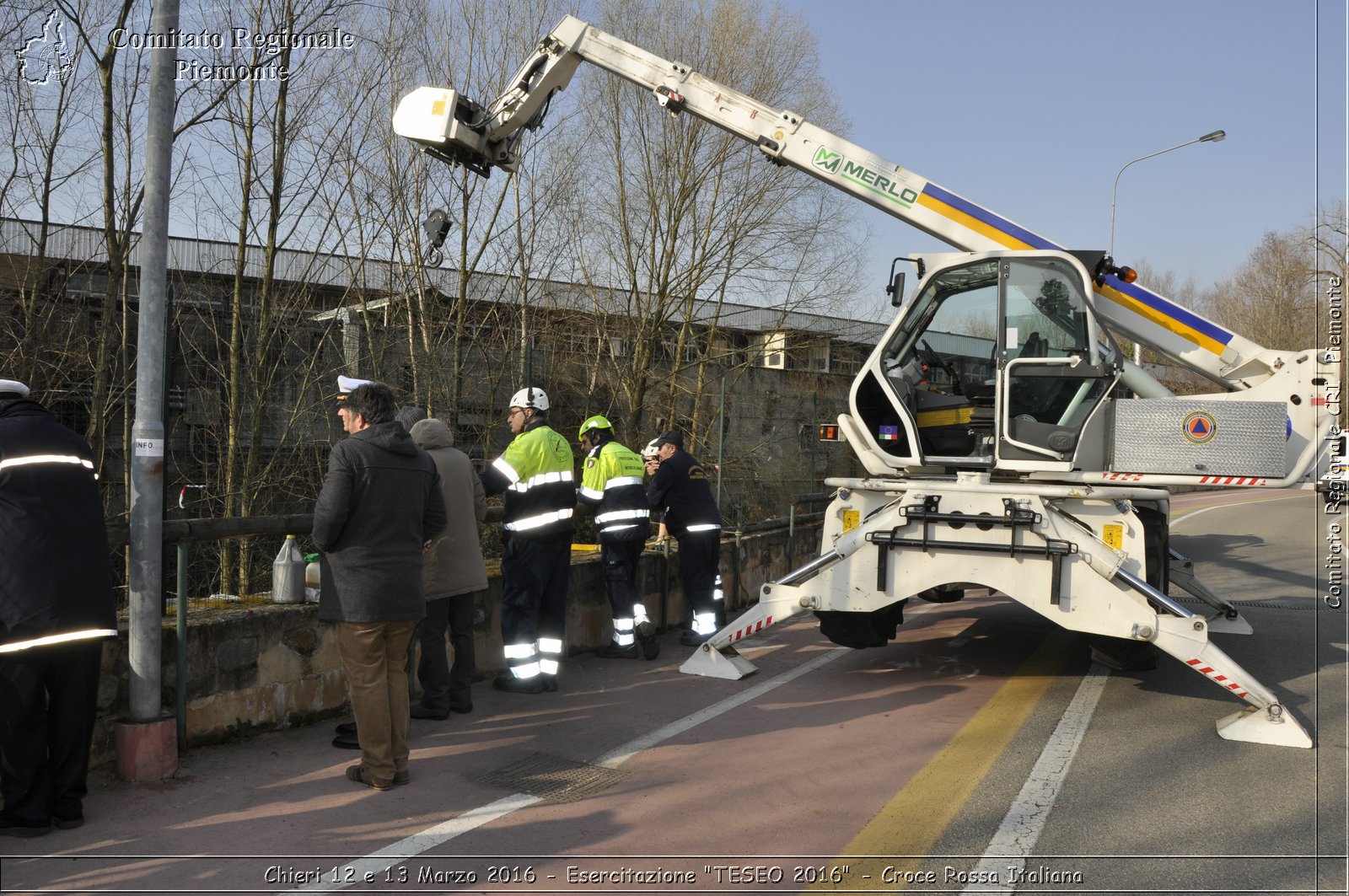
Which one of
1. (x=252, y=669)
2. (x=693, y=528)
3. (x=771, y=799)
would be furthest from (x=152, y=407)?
(x=693, y=528)

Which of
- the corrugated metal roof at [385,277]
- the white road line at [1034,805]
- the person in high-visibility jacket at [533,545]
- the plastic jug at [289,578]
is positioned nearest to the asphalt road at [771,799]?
the white road line at [1034,805]

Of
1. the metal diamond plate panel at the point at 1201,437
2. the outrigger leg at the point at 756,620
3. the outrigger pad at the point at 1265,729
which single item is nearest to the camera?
the outrigger pad at the point at 1265,729

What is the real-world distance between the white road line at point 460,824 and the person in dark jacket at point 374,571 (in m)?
0.60

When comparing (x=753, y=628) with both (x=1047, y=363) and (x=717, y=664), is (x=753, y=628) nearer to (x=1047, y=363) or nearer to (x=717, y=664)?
(x=717, y=664)

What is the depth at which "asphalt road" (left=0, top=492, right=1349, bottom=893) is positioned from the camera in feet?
13.1

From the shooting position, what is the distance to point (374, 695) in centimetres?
485

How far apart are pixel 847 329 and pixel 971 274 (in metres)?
11.7

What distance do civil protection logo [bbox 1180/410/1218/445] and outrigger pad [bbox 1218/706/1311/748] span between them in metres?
1.79

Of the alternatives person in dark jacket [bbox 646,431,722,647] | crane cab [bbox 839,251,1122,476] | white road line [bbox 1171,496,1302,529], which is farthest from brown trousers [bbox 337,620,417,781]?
white road line [bbox 1171,496,1302,529]

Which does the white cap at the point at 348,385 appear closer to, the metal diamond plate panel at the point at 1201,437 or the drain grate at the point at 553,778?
the drain grate at the point at 553,778

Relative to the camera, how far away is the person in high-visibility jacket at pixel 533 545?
6777mm

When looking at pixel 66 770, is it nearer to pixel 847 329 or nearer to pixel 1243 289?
pixel 847 329

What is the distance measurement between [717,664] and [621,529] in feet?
4.37

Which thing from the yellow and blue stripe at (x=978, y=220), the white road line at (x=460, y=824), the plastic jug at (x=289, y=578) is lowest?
the white road line at (x=460, y=824)
